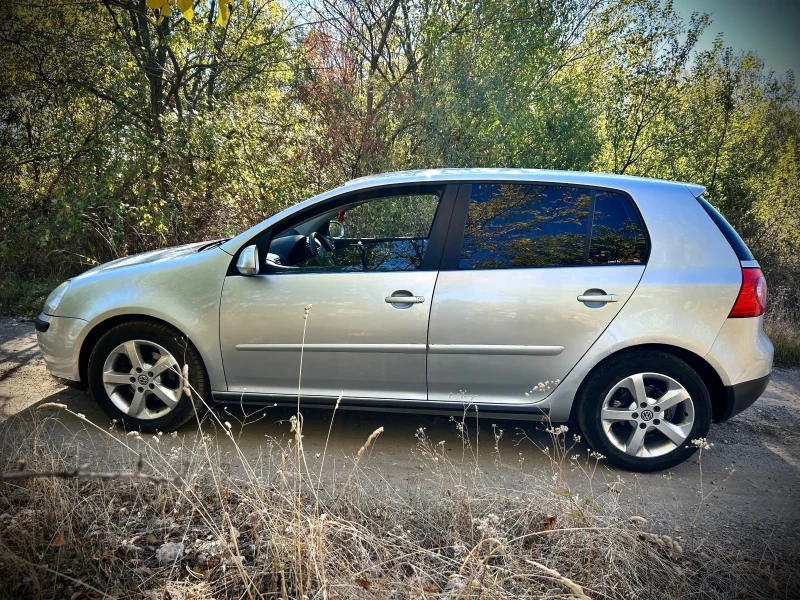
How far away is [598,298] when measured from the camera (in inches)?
136

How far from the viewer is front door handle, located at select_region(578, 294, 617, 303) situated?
3447 millimetres

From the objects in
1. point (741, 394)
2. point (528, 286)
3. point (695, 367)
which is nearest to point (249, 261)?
point (528, 286)

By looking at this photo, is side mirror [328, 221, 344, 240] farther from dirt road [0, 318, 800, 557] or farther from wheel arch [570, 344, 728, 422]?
wheel arch [570, 344, 728, 422]

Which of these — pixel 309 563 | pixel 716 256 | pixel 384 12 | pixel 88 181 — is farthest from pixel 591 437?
pixel 384 12

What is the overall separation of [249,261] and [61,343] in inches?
59.2

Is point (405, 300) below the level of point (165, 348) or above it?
above

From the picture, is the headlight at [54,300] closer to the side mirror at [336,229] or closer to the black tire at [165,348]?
the black tire at [165,348]

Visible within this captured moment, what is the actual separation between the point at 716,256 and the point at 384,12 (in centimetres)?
785

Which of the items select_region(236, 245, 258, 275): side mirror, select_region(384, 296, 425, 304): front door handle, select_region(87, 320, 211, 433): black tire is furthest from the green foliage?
select_region(384, 296, 425, 304): front door handle

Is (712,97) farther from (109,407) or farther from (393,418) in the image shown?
(109,407)

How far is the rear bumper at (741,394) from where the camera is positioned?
11.4 ft

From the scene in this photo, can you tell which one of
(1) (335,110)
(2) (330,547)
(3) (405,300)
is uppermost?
(1) (335,110)

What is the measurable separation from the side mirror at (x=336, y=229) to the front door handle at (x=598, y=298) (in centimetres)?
194

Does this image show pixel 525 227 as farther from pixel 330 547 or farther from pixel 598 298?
pixel 330 547
